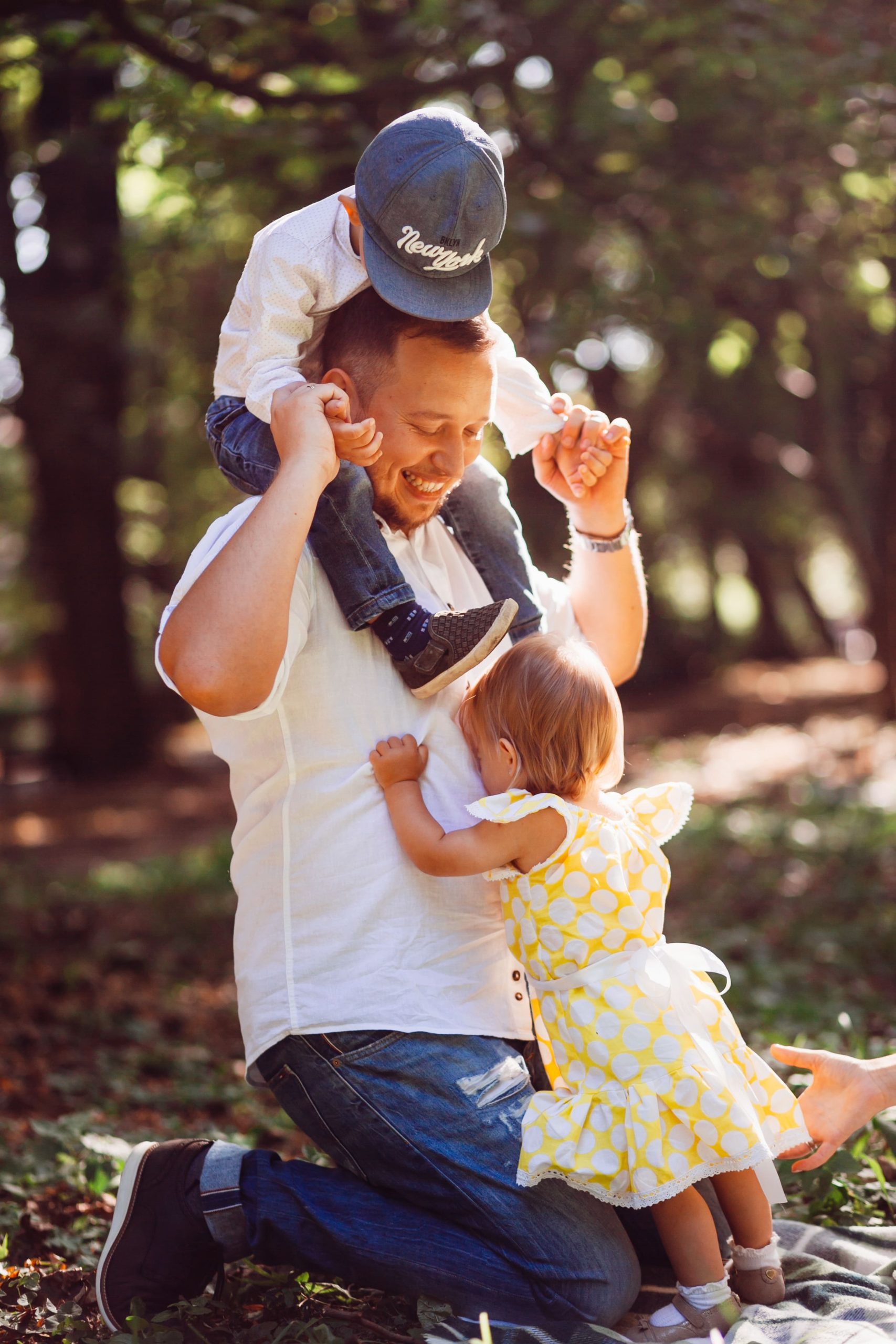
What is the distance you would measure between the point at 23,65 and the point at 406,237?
3097 millimetres

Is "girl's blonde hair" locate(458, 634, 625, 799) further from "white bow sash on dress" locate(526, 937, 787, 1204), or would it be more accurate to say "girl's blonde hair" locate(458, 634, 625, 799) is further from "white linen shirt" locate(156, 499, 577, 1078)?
"white bow sash on dress" locate(526, 937, 787, 1204)

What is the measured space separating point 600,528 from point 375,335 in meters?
0.68

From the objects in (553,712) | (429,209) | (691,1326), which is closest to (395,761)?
(553,712)

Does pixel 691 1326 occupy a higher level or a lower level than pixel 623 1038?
lower

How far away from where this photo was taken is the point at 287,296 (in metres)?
2.12

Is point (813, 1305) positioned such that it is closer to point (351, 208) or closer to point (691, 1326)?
point (691, 1326)

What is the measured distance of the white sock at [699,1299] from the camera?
207 cm

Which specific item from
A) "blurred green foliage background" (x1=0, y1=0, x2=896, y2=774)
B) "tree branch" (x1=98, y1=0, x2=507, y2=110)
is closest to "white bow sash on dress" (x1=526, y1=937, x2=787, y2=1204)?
"blurred green foliage background" (x1=0, y1=0, x2=896, y2=774)

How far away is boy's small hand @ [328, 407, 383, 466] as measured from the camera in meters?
2.02


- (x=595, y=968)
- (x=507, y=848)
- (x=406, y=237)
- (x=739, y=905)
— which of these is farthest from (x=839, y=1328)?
(x=739, y=905)

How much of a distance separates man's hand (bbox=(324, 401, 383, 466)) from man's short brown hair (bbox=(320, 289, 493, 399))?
0.14m

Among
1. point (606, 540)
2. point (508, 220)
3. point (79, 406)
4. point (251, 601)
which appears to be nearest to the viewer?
point (251, 601)

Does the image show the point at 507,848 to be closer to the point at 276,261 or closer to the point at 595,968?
the point at 595,968

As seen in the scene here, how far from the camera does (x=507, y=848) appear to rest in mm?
2127
